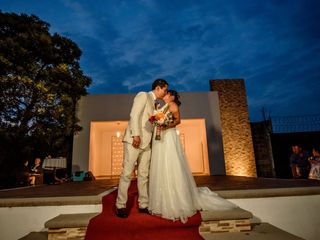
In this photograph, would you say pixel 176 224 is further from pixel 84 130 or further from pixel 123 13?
pixel 123 13

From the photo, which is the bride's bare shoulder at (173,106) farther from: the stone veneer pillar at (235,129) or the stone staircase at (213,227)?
the stone veneer pillar at (235,129)

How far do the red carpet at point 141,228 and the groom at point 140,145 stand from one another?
17cm

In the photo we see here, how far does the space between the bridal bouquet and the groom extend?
9 cm

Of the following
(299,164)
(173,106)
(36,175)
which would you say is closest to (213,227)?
(173,106)

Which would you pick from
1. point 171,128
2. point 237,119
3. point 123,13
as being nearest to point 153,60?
point 123,13

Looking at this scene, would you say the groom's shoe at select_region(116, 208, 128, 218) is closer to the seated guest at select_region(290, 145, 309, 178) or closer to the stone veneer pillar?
the seated guest at select_region(290, 145, 309, 178)

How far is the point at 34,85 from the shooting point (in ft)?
21.0

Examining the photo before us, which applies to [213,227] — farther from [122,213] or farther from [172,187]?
[122,213]

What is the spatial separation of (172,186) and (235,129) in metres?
8.37

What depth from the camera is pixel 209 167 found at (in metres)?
8.25

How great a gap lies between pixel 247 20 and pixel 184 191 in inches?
3892

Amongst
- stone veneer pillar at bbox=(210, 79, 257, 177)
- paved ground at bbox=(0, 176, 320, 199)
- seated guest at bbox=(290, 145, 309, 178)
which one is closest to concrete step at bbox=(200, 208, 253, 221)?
paved ground at bbox=(0, 176, 320, 199)

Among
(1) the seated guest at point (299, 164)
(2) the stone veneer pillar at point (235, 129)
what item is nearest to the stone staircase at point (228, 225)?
(1) the seated guest at point (299, 164)

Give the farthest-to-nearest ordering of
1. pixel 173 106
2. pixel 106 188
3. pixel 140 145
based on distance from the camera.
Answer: pixel 106 188 → pixel 173 106 → pixel 140 145
